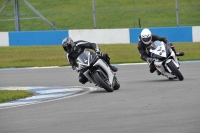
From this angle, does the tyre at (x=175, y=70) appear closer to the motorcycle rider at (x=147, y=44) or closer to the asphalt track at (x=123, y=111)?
the asphalt track at (x=123, y=111)

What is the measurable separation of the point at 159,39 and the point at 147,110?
6.59m

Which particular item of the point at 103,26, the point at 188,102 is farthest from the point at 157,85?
the point at 103,26

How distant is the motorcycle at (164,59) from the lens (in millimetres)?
17016

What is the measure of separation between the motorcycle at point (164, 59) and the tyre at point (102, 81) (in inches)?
85.1

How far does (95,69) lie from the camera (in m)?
15.3

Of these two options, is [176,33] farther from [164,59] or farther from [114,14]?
[164,59]

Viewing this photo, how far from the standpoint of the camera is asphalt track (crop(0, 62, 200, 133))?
31.8 ft

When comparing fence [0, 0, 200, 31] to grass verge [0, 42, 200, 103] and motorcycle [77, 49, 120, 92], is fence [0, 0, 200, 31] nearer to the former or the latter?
grass verge [0, 42, 200, 103]

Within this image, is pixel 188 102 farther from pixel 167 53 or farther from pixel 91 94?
pixel 167 53

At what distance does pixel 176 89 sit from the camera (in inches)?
584

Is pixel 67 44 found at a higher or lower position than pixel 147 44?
higher

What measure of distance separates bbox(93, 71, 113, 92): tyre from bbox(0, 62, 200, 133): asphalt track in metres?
0.15

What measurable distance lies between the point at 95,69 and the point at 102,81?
417 millimetres

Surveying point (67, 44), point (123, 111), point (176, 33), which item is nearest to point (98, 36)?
point (176, 33)
